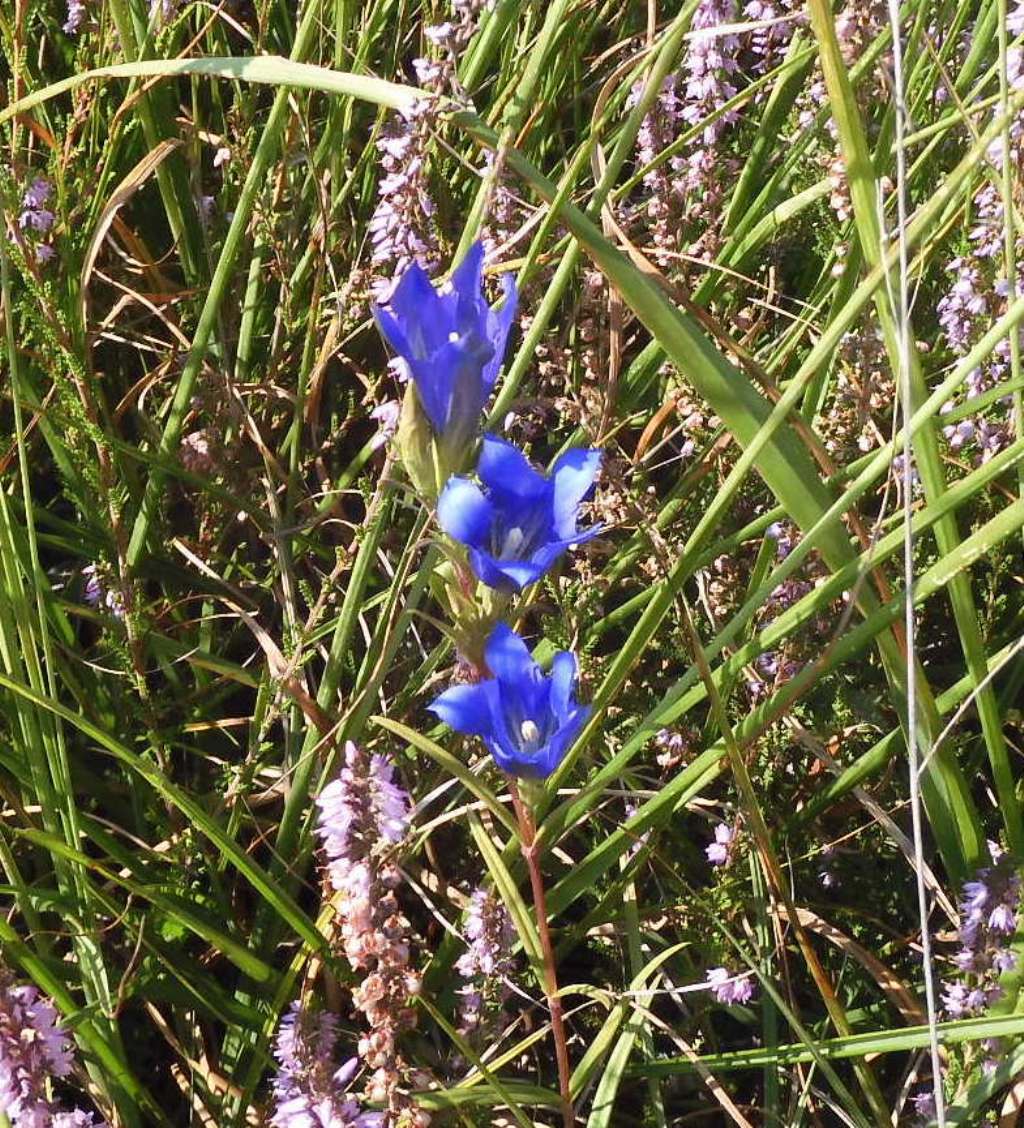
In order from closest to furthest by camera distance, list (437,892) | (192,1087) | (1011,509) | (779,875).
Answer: (1011,509), (779,875), (192,1087), (437,892)

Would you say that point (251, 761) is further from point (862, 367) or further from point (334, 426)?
point (862, 367)

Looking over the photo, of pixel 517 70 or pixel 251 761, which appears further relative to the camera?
pixel 517 70

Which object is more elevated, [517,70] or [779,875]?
[517,70]

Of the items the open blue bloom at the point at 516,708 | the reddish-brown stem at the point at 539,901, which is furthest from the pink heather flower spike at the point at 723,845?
the open blue bloom at the point at 516,708

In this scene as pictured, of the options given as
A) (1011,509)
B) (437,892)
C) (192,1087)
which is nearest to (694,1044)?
(437,892)

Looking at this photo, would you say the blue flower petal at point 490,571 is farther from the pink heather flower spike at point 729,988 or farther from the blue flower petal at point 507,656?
Result: the pink heather flower spike at point 729,988

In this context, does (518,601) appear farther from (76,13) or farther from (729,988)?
(76,13)
